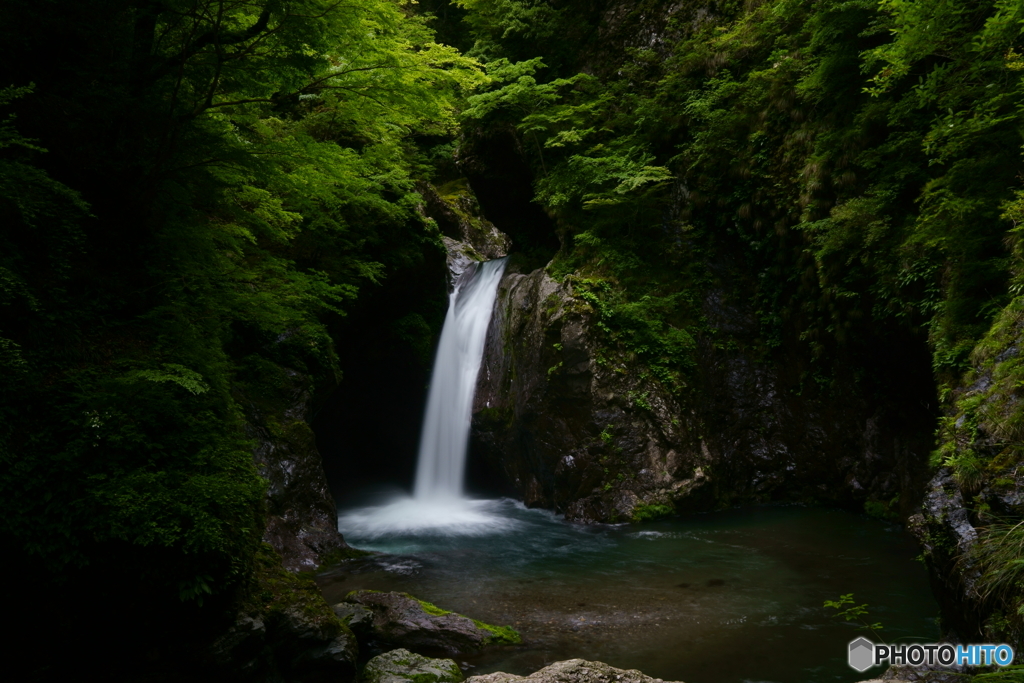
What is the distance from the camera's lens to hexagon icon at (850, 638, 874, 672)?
235 inches

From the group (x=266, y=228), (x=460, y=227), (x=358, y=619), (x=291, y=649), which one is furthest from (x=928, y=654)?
(x=460, y=227)

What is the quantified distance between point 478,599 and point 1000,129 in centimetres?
809

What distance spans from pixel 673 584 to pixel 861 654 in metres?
2.56

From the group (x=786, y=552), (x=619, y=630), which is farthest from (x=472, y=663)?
(x=786, y=552)

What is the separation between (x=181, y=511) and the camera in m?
4.79

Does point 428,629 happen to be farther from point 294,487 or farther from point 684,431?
point 684,431

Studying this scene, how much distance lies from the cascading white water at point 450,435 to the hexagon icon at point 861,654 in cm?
713

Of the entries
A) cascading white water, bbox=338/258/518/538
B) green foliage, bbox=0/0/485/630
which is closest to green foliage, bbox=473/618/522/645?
green foliage, bbox=0/0/485/630

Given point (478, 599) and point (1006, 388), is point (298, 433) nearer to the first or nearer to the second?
point (478, 599)

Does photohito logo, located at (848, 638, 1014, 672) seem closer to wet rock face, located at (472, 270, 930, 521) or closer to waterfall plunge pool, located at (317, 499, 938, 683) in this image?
waterfall plunge pool, located at (317, 499, 938, 683)

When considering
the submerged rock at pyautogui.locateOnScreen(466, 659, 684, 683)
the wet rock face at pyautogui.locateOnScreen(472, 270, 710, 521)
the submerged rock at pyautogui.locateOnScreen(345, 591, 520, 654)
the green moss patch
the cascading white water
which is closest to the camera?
the submerged rock at pyautogui.locateOnScreen(466, 659, 684, 683)

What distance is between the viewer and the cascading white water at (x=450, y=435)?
13312mm

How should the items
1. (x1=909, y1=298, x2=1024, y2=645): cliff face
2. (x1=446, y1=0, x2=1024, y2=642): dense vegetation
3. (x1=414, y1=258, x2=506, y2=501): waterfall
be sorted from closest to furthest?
(x1=909, y1=298, x2=1024, y2=645): cliff face < (x1=446, y1=0, x2=1024, y2=642): dense vegetation < (x1=414, y1=258, x2=506, y2=501): waterfall

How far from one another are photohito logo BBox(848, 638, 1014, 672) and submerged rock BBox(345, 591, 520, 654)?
3473mm
